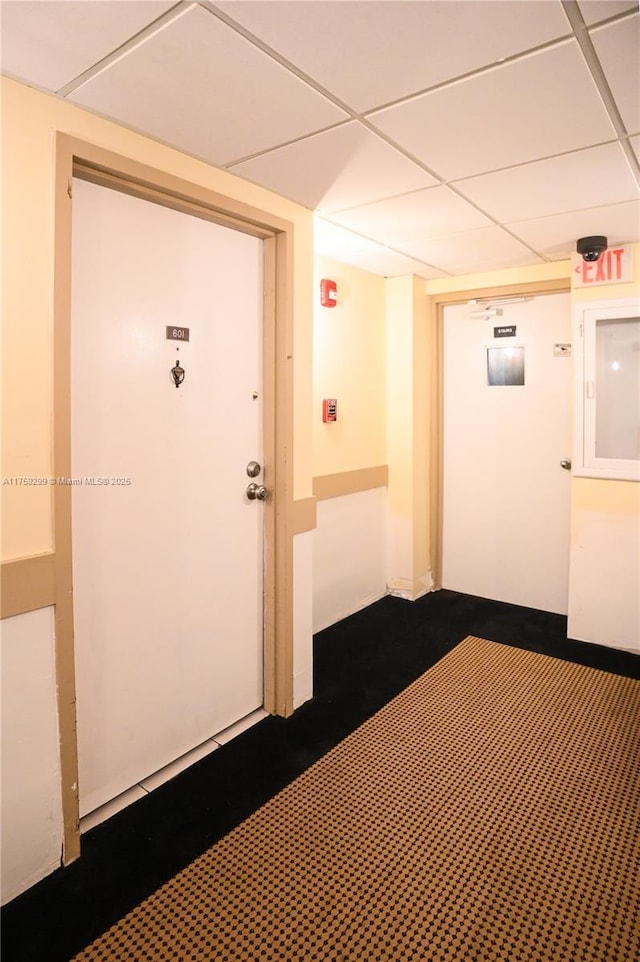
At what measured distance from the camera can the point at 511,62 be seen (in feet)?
4.94

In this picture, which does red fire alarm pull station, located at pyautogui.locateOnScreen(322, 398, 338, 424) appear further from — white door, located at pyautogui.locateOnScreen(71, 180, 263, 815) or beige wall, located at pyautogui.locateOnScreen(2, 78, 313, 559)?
beige wall, located at pyautogui.locateOnScreen(2, 78, 313, 559)

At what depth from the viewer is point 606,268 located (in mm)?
3234

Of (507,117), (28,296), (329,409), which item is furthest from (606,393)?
(28,296)

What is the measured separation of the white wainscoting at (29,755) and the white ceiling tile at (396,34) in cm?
176

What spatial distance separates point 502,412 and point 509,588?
4.29 feet

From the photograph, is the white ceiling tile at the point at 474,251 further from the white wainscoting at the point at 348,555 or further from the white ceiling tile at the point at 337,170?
the white wainscoting at the point at 348,555

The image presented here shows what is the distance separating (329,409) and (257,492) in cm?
113

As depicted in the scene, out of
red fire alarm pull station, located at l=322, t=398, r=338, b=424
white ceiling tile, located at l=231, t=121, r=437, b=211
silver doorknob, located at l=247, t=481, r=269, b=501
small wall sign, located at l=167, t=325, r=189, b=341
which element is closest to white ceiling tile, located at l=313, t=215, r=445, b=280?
white ceiling tile, located at l=231, t=121, r=437, b=211

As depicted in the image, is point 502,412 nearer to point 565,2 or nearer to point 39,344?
point 565,2

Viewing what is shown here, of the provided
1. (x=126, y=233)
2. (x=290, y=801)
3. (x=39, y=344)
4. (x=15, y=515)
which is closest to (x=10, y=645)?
(x=15, y=515)

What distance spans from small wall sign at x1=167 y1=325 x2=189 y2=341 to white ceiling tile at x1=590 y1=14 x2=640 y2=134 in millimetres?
1582

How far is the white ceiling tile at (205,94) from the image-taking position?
144cm

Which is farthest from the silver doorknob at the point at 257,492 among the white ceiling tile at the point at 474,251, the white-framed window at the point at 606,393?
the white-framed window at the point at 606,393

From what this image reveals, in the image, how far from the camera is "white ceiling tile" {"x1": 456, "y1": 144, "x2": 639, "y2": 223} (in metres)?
2.14
